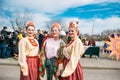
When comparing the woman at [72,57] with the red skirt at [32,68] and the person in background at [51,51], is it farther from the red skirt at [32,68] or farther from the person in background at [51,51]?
the red skirt at [32,68]

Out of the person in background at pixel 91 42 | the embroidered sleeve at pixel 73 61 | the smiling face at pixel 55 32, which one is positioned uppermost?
the smiling face at pixel 55 32

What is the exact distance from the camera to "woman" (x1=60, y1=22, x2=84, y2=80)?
402 centimetres

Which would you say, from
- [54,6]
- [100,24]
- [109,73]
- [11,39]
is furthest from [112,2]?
[11,39]

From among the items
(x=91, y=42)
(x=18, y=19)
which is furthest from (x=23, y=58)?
(x=91, y=42)

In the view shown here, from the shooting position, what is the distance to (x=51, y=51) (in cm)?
425

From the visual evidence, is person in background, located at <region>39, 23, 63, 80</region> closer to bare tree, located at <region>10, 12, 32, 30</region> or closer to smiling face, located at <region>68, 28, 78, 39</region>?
smiling face, located at <region>68, 28, 78, 39</region>

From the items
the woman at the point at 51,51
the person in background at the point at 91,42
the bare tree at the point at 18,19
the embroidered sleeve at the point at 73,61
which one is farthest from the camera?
the person in background at the point at 91,42

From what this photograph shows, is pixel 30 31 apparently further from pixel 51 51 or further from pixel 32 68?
pixel 32 68

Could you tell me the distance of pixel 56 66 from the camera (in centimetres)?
427

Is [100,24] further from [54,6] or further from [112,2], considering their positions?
[54,6]

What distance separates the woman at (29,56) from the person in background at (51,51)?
5.3 inches

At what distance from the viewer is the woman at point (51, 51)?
423 centimetres

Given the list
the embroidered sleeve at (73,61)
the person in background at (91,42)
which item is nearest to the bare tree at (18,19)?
the person in background at (91,42)

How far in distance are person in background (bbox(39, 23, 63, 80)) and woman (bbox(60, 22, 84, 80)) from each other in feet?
0.57
